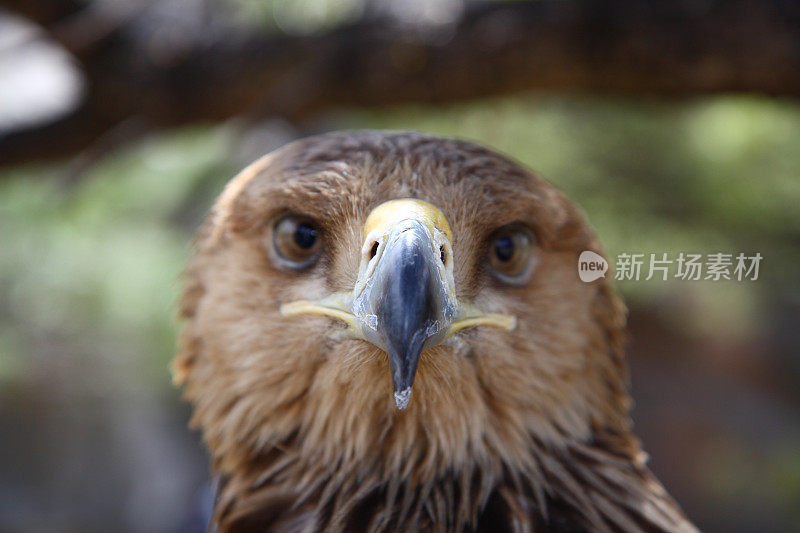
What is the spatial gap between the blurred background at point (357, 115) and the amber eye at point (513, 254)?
1.38 meters

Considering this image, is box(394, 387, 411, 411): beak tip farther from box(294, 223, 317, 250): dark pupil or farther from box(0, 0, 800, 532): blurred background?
box(0, 0, 800, 532): blurred background

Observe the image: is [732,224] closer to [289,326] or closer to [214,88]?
[214,88]

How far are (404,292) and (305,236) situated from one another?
0.30m

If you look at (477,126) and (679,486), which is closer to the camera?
(477,126)

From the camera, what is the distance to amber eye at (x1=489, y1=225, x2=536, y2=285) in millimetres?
1083

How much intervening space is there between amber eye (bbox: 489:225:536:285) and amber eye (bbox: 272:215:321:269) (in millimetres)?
266

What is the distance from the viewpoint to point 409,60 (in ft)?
8.07

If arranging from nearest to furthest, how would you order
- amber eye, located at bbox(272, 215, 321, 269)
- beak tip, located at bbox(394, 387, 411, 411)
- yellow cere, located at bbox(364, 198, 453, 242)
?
beak tip, located at bbox(394, 387, 411, 411)
yellow cere, located at bbox(364, 198, 453, 242)
amber eye, located at bbox(272, 215, 321, 269)

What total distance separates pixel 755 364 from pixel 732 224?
282 cm

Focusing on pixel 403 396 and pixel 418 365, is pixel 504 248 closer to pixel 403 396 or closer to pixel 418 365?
pixel 418 365

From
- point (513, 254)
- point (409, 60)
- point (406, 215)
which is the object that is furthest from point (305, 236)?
point (409, 60)

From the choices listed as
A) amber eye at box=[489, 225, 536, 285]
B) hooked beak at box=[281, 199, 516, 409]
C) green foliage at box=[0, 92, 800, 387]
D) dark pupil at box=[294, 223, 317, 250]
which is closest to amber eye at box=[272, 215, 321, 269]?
dark pupil at box=[294, 223, 317, 250]

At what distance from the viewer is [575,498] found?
1.11 m

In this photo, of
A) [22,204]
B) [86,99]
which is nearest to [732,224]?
[86,99]
